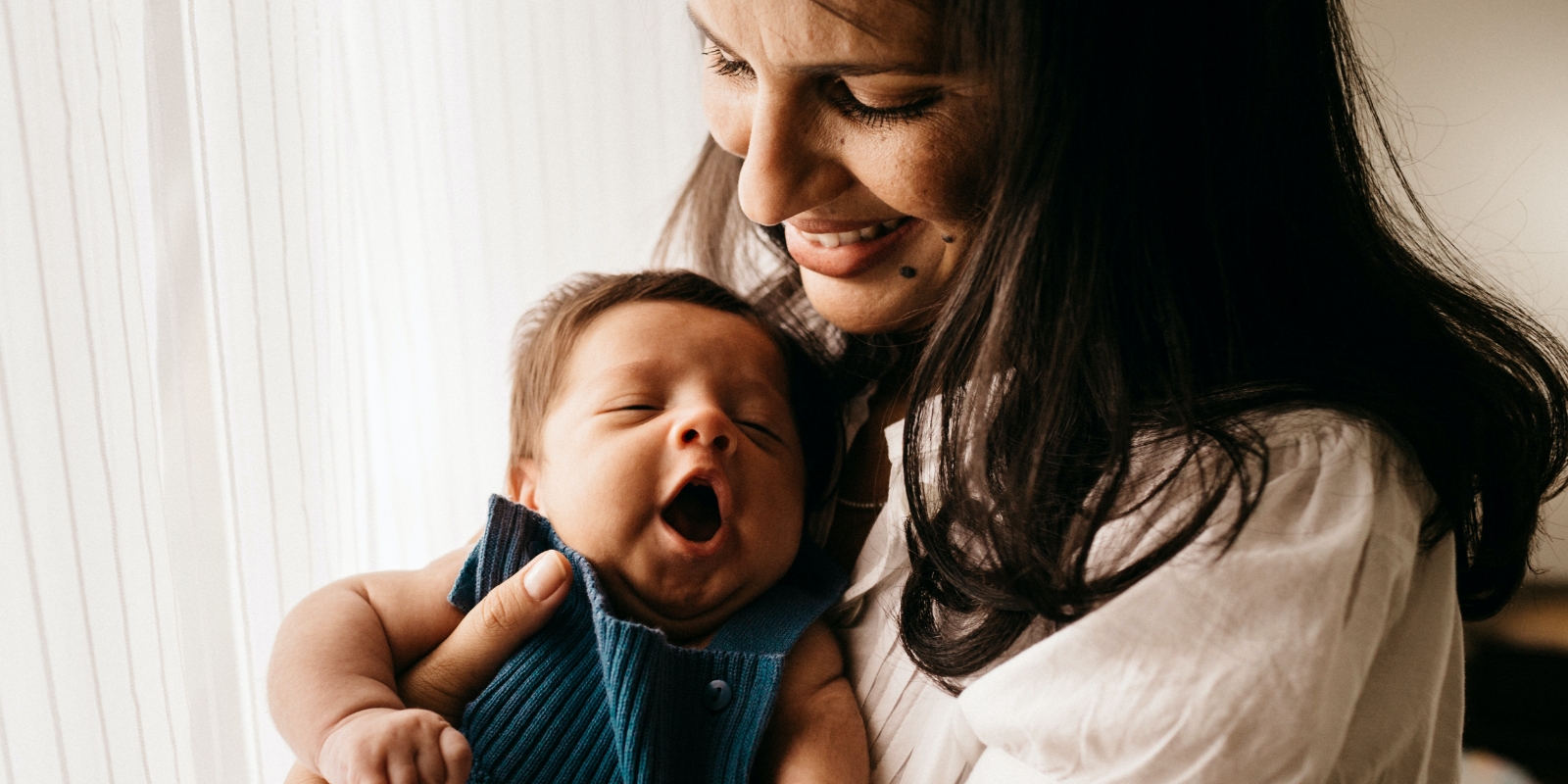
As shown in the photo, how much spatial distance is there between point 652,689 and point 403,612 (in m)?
0.30

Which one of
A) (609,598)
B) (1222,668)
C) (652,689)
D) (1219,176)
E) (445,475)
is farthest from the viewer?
(445,475)

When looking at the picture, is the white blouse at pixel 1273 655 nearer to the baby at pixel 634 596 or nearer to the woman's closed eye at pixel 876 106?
the baby at pixel 634 596

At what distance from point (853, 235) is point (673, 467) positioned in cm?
29


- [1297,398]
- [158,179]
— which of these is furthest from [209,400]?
[1297,398]

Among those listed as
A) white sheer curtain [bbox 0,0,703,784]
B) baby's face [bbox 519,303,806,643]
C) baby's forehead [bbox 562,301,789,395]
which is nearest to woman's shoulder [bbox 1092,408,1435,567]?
baby's face [bbox 519,303,806,643]

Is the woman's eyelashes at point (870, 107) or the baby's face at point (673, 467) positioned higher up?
the woman's eyelashes at point (870, 107)

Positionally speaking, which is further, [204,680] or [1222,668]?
[204,680]

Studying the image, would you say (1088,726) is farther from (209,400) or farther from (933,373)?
(209,400)

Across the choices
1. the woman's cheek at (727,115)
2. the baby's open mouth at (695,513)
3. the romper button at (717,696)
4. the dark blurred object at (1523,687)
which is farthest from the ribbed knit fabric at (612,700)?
the dark blurred object at (1523,687)

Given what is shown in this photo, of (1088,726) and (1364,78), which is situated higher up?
(1364,78)

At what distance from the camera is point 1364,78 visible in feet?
2.99

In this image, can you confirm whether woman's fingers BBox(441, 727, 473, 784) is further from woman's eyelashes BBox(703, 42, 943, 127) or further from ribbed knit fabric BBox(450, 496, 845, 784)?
woman's eyelashes BBox(703, 42, 943, 127)

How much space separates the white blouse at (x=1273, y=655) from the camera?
0.64 meters

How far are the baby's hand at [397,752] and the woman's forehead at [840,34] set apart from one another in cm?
61
